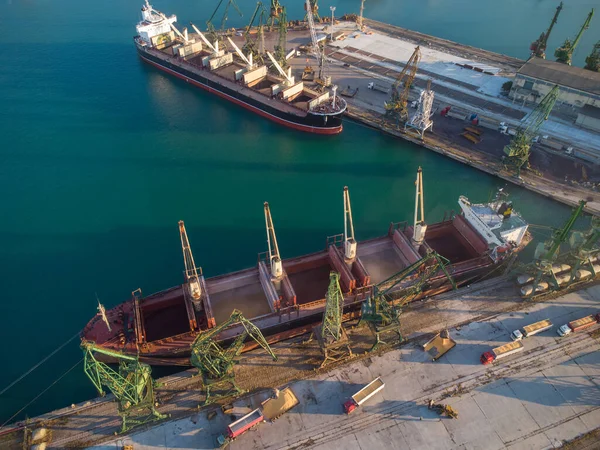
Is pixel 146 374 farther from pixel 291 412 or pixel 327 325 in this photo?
pixel 327 325

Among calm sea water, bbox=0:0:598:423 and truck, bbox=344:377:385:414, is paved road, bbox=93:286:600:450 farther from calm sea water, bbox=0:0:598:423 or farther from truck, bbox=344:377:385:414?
calm sea water, bbox=0:0:598:423

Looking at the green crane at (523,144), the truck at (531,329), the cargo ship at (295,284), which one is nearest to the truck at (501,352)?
the truck at (531,329)

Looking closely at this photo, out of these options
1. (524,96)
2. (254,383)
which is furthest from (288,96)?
(254,383)

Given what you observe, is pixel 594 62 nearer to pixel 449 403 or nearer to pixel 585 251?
pixel 585 251

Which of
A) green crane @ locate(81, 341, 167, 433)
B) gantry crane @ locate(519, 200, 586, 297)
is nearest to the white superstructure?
green crane @ locate(81, 341, 167, 433)

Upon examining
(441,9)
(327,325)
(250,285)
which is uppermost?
(441,9)
